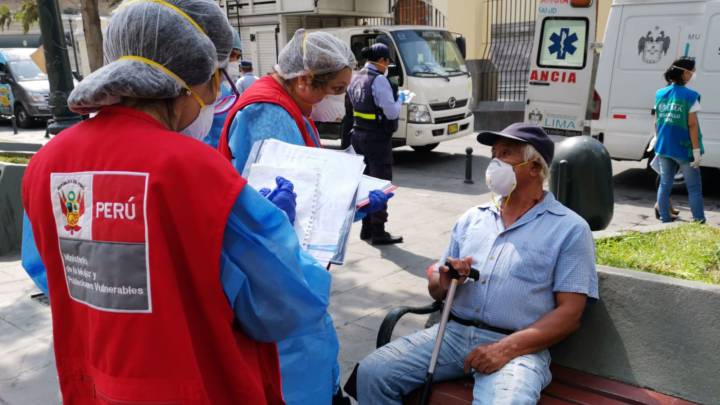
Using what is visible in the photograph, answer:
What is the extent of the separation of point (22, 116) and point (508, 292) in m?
19.6

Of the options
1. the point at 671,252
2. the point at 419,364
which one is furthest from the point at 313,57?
the point at 671,252

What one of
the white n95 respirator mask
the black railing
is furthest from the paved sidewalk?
the black railing

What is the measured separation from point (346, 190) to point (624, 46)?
710 cm

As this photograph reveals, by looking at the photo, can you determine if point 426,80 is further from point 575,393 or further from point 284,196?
point 284,196

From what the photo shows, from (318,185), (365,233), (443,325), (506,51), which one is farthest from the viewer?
(506,51)

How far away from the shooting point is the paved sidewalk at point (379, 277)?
375 centimetres

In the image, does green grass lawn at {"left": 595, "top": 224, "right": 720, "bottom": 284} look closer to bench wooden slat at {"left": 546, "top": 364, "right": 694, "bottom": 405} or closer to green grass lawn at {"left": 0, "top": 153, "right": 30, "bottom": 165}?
bench wooden slat at {"left": 546, "top": 364, "right": 694, "bottom": 405}

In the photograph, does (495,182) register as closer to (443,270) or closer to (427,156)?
(443,270)

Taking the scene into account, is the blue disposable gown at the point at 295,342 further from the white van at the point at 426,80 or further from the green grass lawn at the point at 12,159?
the white van at the point at 426,80

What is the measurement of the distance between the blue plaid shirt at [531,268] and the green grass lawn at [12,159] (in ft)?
18.9

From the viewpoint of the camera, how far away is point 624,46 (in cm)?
781

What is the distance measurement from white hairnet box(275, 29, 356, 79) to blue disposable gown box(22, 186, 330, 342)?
1.24 meters

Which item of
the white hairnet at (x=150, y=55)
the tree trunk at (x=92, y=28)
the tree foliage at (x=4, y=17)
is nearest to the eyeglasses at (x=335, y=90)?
the white hairnet at (x=150, y=55)

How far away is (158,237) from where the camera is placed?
4.12 feet
